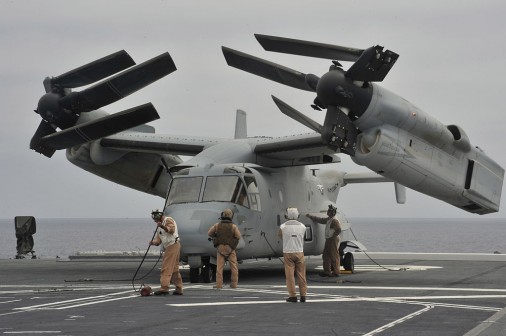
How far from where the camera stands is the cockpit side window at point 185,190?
21578 millimetres

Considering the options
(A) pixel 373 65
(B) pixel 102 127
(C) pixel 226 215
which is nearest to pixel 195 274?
(C) pixel 226 215

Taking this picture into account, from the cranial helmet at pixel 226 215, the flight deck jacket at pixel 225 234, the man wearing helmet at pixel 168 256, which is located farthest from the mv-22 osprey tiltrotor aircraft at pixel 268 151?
the man wearing helmet at pixel 168 256

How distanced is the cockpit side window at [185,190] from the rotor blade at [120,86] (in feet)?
9.70

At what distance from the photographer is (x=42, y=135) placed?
25688 mm

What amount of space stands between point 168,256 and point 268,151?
7159 millimetres

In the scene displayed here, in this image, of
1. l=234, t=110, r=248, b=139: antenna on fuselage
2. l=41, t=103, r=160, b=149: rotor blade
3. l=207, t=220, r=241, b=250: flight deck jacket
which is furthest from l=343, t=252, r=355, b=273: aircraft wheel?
l=41, t=103, r=160, b=149: rotor blade

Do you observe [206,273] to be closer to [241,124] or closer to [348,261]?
[348,261]

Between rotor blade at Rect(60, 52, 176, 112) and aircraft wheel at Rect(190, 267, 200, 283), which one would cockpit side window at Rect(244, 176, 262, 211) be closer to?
aircraft wheel at Rect(190, 267, 200, 283)

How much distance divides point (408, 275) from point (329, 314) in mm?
9928

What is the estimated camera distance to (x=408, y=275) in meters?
22.9

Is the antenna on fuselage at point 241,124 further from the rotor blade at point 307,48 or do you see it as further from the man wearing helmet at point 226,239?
the man wearing helmet at point 226,239

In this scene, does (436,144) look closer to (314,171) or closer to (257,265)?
(314,171)

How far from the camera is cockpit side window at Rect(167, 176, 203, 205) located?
2158 centimetres

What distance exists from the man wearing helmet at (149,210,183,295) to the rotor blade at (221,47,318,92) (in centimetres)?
605
